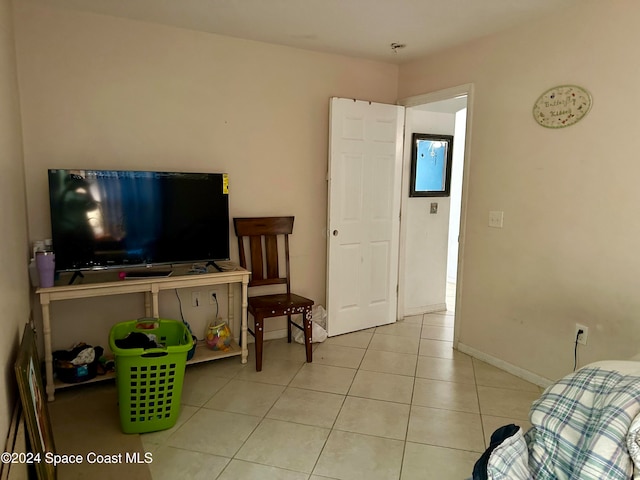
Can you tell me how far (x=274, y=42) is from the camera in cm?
330

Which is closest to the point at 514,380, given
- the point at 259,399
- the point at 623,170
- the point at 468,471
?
the point at 468,471

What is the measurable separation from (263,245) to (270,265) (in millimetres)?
177

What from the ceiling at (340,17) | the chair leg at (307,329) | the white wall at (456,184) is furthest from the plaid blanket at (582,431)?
the white wall at (456,184)

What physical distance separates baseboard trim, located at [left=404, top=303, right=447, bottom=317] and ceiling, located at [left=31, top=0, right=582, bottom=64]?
2528 mm

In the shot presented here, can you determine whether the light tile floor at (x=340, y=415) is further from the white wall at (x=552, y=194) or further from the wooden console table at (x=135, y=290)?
the white wall at (x=552, y=194)

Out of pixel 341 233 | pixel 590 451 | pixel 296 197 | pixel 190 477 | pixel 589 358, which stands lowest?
pixel 190 477

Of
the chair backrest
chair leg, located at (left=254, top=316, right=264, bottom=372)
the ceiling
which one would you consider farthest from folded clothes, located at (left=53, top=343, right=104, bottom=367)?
the ceiling

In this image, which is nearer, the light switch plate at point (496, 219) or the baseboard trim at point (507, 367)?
the baseboard trim at point (507, 367)

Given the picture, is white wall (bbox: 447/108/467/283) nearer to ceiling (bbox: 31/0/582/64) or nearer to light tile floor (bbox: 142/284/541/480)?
ceiling (bbox: 31/0/582/64)

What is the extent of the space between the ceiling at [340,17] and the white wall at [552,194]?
9.0 inches

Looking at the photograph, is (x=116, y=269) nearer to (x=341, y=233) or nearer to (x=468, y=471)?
(x=341, y=233)

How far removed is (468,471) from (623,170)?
1843mm

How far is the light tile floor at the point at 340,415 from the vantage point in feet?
6.66

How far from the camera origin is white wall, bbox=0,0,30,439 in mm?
1589
